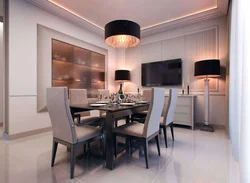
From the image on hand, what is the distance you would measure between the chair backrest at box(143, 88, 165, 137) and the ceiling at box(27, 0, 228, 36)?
246 cm

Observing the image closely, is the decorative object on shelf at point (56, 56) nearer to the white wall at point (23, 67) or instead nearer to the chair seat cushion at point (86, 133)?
the white wall at point (23, 67)

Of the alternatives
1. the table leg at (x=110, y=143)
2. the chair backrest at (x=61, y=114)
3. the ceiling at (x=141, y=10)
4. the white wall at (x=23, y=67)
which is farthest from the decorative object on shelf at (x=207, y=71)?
the white wall at (x=23, y=67)

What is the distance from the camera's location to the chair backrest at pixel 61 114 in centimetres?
142

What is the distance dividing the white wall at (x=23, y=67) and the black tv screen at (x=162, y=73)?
3126mm

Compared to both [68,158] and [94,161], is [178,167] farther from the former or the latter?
[68,158]

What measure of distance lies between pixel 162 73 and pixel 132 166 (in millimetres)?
3132

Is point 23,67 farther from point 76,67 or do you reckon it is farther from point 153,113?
point 153,113

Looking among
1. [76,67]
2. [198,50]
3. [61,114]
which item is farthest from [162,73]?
[61,114]

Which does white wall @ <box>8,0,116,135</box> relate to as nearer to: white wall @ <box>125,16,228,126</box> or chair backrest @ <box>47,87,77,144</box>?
chair backrest @ <box>47,87,77,144</box>

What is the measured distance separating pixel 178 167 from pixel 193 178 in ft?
0.75

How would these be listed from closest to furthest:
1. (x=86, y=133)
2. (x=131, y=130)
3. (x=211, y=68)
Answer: (x=86, y=133)
(x=131, y=130)
(x=211, y=68)

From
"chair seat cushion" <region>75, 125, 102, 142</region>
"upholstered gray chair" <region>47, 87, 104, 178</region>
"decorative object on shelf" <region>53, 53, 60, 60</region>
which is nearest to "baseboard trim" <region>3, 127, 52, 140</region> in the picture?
"upholstered gray chair" <region>47, 87, 104, 178</region>

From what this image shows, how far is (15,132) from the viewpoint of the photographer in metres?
2.66

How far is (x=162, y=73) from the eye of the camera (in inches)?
165
